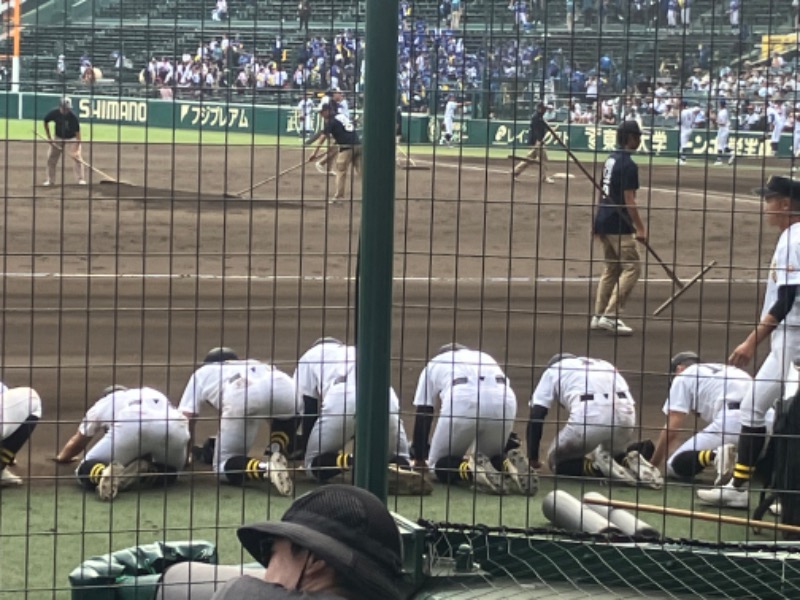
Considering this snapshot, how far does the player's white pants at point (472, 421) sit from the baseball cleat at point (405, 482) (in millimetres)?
226

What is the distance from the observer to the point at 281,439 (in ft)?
26.2

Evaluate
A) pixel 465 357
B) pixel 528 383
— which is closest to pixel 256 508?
pixel 465 357

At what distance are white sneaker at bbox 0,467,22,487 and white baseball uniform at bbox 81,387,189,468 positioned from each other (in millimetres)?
386

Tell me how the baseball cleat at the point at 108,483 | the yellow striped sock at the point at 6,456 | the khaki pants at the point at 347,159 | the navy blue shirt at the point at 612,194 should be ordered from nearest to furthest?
the khaki pants at the point at 347,159 → the baseball cleat at the point at 108,483 → the yellow striped sock at the point at 6,456 → the navy blue shirt at the point at 612,194

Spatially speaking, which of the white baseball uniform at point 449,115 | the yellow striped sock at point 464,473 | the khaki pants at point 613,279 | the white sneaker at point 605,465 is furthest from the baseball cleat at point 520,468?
the khaki pants at point 613,279

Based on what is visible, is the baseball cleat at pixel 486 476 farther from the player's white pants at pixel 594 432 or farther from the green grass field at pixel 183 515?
the player's white pants at pixel 594 432

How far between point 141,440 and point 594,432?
250cm

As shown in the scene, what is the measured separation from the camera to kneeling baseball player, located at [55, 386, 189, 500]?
7.32 metres

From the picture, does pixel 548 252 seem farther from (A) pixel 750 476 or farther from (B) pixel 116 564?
(B) pixel 116 564

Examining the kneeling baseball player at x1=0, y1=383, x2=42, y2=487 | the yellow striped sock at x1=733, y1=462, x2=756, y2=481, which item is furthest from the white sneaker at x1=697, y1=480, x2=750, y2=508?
the kneeling baseball player at x1=0, y1=383, x2=42, y2=487

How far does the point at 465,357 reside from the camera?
8250 millimetres

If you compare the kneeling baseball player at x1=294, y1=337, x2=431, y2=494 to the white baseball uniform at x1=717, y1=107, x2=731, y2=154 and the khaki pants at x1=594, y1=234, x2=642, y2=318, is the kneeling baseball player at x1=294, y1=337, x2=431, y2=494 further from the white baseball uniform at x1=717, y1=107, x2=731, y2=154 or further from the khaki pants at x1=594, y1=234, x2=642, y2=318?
the khaki pants at x1=594, y1=234, x2=642, y2=318

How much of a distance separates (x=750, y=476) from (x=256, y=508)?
2555mm

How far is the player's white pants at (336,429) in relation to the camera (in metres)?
7.31
